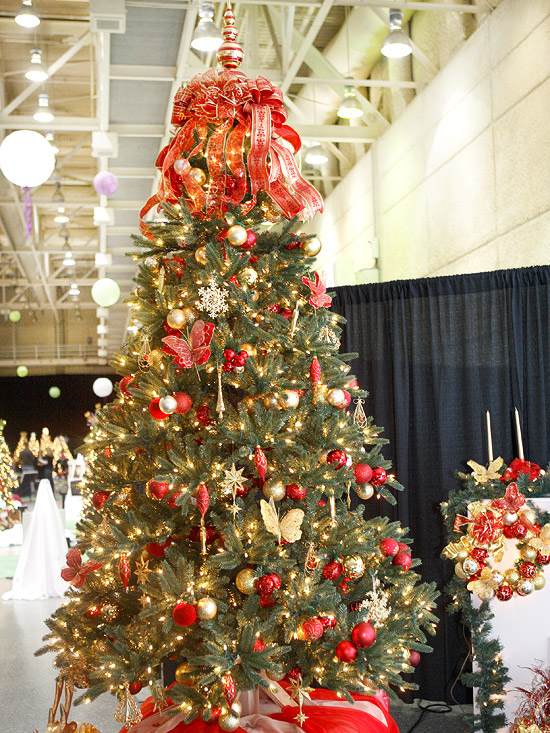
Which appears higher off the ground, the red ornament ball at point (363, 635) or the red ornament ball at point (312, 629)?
the red ornament ball at point (312, 629)

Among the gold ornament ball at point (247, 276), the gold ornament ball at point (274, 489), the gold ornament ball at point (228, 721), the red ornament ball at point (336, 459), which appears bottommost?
the gold ornament ball at point (228, 721)

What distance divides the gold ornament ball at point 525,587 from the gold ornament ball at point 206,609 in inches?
64.6

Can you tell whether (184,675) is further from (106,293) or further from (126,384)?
(106,293)

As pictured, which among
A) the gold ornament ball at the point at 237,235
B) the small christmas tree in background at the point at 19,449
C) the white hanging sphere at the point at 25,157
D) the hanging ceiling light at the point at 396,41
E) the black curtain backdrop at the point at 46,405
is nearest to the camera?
the gold ornament ball at the point at 237,235

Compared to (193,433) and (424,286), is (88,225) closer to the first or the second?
(424,286)

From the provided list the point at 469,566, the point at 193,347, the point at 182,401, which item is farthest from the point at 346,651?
the point at 469,566

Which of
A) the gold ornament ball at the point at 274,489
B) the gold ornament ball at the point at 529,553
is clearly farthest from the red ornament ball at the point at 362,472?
the gold ornament ball at the point at 529,553

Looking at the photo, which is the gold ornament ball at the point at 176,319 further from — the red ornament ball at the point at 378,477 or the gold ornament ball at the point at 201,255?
the red ornament ball at the point at 378,477

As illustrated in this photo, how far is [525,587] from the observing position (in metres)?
3.75

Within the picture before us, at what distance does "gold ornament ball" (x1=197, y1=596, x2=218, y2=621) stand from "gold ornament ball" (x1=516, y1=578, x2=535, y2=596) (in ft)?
5.38

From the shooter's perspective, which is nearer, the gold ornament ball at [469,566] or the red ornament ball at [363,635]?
the red ornament ball at [363,635]

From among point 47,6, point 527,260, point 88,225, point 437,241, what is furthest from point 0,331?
point 527,260

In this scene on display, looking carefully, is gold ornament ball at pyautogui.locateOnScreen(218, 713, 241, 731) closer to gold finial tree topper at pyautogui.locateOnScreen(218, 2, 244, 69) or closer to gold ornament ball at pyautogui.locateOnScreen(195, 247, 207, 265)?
gold ornament ball at pyautogui.locateOnScreen(195, 247, 207, 265)

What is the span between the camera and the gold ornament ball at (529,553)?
12.3 ft
